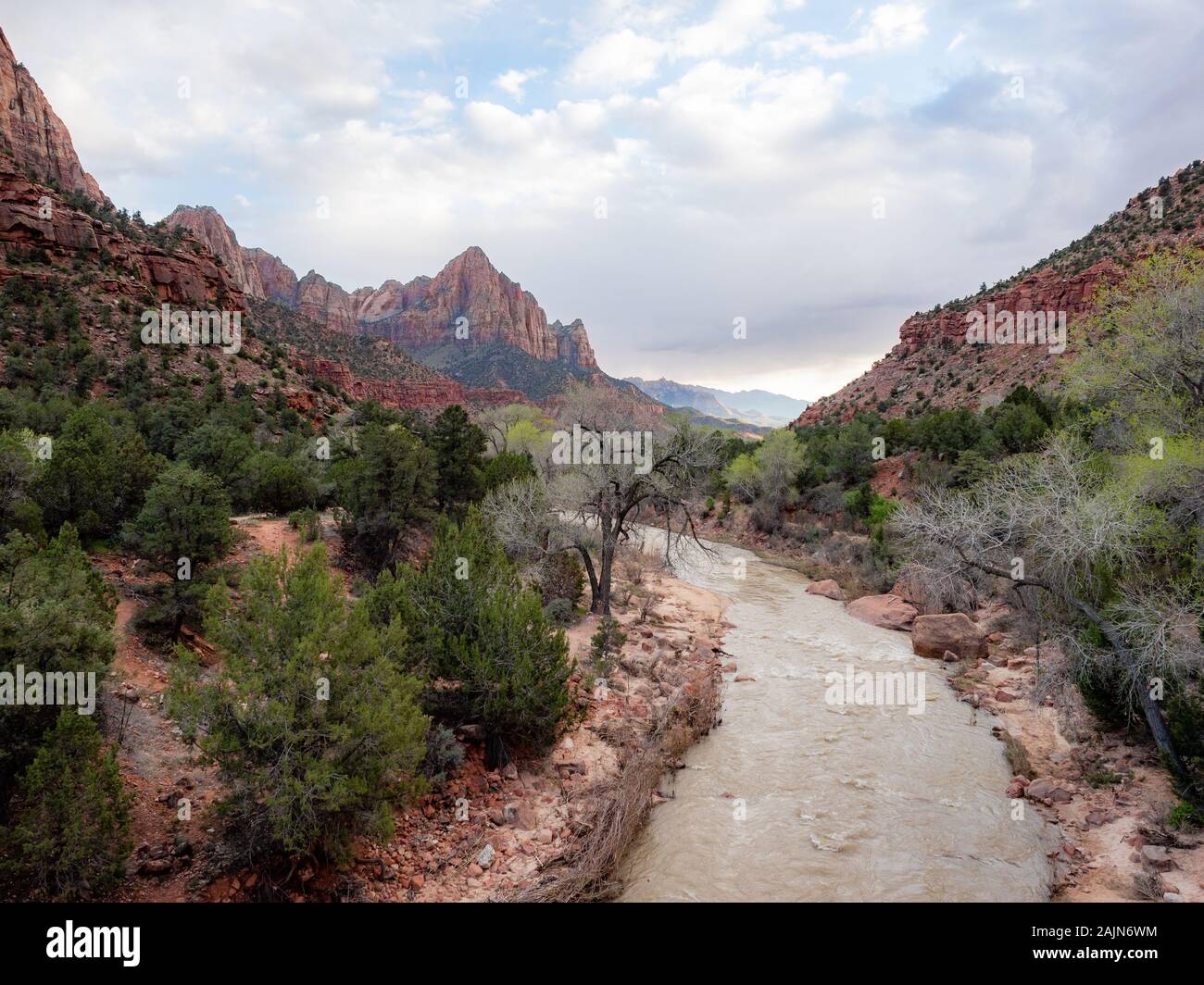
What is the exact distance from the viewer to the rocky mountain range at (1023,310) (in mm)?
41625

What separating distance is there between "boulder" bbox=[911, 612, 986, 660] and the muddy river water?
850mm

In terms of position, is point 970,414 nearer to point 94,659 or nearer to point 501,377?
point 94,659


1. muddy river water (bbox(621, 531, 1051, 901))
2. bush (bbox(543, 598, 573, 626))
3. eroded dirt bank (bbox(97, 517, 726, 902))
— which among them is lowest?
muddy river water (bbox(621, 531, 1051, 901))

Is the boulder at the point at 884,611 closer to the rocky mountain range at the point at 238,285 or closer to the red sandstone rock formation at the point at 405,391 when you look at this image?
the rocky mountain range at the point at 238,285

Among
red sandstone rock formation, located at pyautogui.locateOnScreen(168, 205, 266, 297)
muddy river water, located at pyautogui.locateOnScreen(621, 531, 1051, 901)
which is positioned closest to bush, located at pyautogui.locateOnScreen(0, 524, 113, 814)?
muddy river water, located at pyautogui.locateOnScreen(621, 531, 1051, 901)

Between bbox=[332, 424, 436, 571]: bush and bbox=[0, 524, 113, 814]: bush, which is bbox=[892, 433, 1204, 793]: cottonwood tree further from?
bbox=[332, 424, 436, 571]: bush

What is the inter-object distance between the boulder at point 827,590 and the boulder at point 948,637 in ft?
17.4

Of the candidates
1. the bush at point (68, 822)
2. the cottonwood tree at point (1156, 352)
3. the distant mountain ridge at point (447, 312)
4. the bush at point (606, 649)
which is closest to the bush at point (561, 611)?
the bush at point (606, 649)

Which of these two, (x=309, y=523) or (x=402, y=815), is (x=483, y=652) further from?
(x=309, y=523)

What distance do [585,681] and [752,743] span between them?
332 centimetres

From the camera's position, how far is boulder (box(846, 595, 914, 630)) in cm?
1770

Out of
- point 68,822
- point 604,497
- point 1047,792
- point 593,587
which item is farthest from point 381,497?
point 1047,792

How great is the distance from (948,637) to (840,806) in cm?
887
